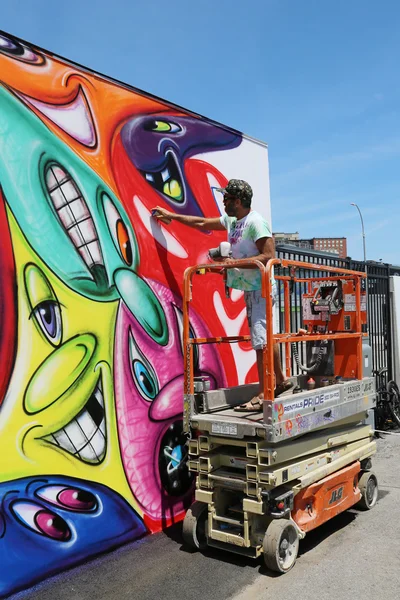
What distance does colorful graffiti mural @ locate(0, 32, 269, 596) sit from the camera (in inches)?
157

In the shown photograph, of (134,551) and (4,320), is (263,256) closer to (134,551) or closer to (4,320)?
(4,320)

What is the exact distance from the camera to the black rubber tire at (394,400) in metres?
9.35

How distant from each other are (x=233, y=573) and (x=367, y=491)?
193 cm

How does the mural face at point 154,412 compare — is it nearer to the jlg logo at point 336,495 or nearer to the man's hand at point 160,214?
the man's hand at point 160,214

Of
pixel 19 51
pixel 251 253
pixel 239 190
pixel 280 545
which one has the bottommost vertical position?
pixel 280 545

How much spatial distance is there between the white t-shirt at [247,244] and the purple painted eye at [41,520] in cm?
235

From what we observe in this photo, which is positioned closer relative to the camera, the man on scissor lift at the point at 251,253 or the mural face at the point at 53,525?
the mural face at the point at 53,525

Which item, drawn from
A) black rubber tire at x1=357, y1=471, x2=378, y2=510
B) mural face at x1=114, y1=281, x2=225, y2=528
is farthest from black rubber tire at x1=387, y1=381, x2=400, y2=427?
mural face at x1=114, y1=281, x2=225, y2=528

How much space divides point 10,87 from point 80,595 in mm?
3703

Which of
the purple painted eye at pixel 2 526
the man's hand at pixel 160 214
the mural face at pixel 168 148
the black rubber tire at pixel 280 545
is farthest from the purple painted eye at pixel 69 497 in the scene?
the mural face at pixel 168 148

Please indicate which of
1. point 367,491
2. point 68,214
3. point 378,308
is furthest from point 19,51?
point 378,308

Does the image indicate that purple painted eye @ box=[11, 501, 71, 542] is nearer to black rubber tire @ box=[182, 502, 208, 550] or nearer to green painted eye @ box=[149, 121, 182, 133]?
black rubber tire @ box=[182, 502, 208, 550]

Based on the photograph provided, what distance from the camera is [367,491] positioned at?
548 centimetres

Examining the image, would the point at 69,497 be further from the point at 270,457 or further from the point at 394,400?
the point at 394,400
